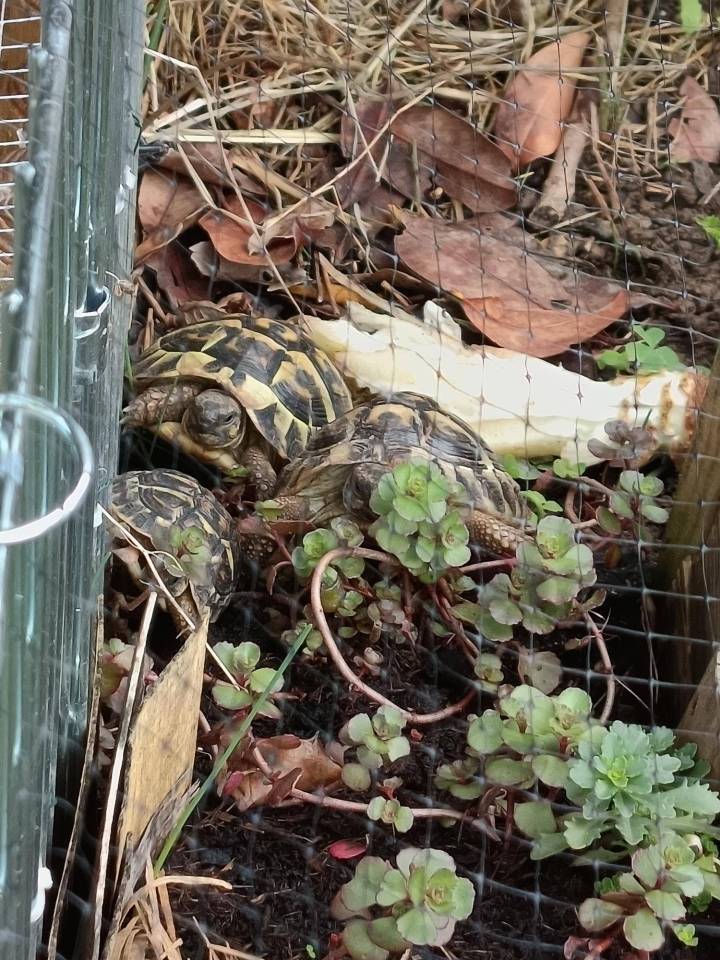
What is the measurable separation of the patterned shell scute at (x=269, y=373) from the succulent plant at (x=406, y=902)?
1.15 m

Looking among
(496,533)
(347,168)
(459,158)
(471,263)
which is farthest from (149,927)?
(459,158)

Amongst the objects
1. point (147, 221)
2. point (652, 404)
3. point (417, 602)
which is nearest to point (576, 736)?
point (417, 602)

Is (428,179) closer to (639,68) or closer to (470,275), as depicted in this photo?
(470,275)

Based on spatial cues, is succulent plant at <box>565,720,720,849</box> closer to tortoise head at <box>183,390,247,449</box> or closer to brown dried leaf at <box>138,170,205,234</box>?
tortoise head at <box>183,390,247,449</box>

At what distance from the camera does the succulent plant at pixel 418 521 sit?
1.49 m

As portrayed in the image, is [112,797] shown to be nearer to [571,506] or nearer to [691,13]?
[571,506]

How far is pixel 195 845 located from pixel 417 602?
503mm

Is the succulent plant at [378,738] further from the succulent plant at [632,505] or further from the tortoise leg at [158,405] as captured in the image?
the tortoise leg at [158,405]

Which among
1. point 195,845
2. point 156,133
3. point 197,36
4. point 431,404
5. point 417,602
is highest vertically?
point 197,36

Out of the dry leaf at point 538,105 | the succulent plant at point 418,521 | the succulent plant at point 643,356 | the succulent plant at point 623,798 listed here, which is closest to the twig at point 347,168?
the dry leaf at point 538,105

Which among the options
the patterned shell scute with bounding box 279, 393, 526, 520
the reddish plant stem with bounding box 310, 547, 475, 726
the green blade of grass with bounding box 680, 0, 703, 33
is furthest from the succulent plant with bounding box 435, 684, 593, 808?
the green blade of grass with bounding box 680, 0, 703, 33

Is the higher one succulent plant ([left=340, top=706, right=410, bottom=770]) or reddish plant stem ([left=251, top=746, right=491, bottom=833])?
A: succulent plant ([left=340, top=706, right=410, bottom=770])

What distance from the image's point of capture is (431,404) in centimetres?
197

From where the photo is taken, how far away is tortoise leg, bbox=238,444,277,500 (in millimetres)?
2037
